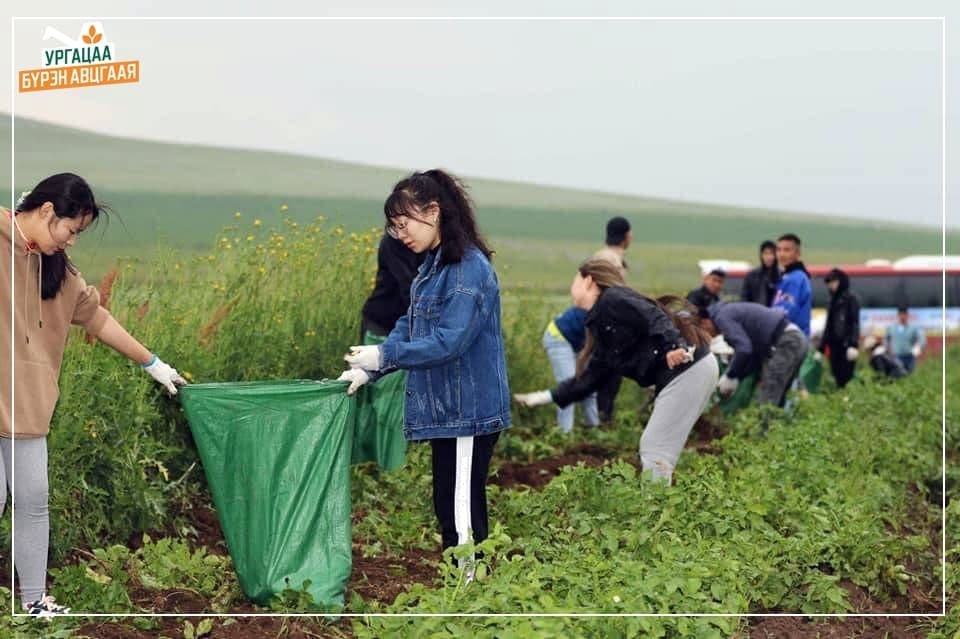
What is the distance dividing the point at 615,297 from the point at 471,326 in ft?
5.70

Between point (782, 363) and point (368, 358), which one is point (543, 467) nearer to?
point (782, 363)

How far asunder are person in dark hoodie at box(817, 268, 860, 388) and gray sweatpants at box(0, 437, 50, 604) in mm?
10668

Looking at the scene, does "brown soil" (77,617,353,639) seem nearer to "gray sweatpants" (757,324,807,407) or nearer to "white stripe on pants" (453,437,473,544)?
"white stripe on pants" (453,437,473,544)

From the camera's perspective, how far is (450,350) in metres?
5.10

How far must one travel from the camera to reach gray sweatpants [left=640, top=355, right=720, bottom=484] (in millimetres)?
6902

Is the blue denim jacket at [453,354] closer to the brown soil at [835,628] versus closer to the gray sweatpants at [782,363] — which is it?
the brown soil at [835,628]

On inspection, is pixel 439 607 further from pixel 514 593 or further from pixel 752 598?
pixel 752 598

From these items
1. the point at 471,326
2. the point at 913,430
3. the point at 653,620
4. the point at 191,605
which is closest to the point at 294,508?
the point at 191,605

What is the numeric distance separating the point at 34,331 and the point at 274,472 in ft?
3.61

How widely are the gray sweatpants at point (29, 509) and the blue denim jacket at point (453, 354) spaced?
1296 millimetres

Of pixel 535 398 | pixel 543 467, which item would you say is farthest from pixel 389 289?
pixel 543 467

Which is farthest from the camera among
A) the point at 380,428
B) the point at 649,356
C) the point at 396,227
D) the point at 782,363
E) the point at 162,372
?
the point at 782,363

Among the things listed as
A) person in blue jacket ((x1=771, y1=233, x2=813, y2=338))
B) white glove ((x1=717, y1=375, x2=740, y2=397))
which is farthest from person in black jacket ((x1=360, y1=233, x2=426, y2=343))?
person in blue jacket ((x1=771, y1=233, x2=813, y2=338))

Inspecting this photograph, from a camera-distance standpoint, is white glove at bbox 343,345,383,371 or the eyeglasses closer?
the eyeglasses
